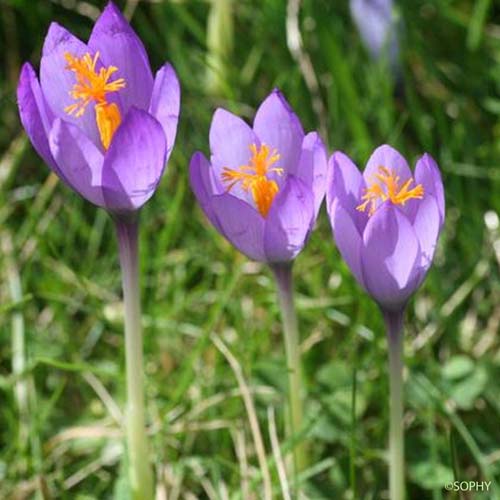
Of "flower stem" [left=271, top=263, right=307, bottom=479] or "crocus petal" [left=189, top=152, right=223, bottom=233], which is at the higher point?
"crocus petal" [left=189, top=152, right=223, bottom=233]

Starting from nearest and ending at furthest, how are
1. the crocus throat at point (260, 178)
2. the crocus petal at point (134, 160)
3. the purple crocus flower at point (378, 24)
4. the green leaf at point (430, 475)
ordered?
the crocus petal at point (134, 160)
the crocus throat at point (260, 178)
the green leaf at point (430, 475)
the purple crocus flower at point (378, 24)

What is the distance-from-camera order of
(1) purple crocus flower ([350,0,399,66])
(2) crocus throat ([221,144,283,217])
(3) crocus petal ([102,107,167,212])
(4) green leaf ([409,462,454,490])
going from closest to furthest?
1. (3) crocus petal ([102,107,167,212])
2. (2) crocus throat ([221,144,283,217])
3. (4) green leaf ([409,462,454,490])
4. (1) purple crocus flower ([350,0,399,66])

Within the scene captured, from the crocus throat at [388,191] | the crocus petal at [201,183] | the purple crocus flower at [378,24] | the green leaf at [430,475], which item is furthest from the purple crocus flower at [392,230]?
the purple crocus flower at [378,24]

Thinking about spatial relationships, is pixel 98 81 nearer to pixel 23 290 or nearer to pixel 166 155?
pixel 166 155

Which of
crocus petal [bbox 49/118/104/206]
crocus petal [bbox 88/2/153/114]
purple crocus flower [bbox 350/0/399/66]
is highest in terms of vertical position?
crocus petal [bbox 88/2/153/114]

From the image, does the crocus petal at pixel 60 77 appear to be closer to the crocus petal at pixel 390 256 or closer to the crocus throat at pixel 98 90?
the crocus throat at pixel 98 90

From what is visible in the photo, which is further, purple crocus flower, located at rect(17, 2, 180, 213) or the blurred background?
the blurred background

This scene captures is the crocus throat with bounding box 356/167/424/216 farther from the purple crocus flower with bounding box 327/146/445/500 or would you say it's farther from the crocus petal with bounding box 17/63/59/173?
the crocus petal with bounding box 17/63/59/173

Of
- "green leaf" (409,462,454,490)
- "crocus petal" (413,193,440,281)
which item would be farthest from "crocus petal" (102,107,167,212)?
"green leaf" (409,462,454,490)

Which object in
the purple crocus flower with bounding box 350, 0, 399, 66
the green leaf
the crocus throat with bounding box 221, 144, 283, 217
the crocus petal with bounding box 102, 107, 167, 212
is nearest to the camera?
the crocus petal with bounding box 102, 107, 167, 212

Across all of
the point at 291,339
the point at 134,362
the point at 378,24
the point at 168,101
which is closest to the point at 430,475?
the point at 291,339
